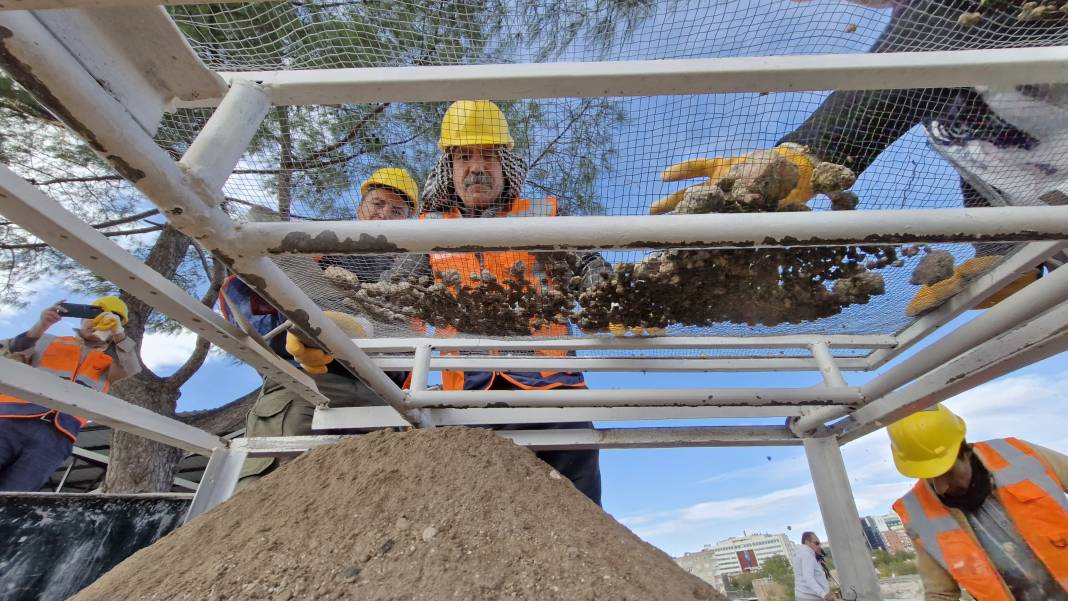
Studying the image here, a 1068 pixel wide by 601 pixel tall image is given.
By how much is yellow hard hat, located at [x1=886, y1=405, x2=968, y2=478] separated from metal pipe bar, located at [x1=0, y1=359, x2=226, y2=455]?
9.60 feet

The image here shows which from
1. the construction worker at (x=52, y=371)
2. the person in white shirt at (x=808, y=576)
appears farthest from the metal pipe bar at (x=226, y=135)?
the person in white shirt at (x=808, y=576)

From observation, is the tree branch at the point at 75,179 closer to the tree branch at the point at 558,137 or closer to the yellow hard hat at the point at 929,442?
the tree branch at the point at 558,137

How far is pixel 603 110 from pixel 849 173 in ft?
1.63

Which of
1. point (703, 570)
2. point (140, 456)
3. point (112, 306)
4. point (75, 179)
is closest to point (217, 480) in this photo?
point (112, 306)

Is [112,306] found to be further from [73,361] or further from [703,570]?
[703,570]

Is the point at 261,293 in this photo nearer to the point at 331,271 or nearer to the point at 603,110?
the point at 331,271

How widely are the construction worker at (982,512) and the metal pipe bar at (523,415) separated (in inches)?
64.1

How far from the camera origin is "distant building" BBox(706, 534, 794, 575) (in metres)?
28.2

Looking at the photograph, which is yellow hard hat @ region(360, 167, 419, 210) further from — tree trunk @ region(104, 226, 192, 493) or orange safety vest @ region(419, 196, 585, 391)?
tree trunk @ region(104, 226, 192, 493)

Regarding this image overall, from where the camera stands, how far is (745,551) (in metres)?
29.4

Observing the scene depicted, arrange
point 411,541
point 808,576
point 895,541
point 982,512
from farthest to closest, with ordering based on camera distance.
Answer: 1. point 895,541
2. point 808,576
3. point 982,512
4. point 411,541

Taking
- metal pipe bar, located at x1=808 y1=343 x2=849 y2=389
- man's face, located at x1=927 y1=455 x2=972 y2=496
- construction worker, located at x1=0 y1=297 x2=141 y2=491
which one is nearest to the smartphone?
construction worker, located at x1=0 y1=297 x2=141 y2=491

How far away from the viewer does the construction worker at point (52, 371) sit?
253 centimetres

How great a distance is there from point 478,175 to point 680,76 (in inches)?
21.7
